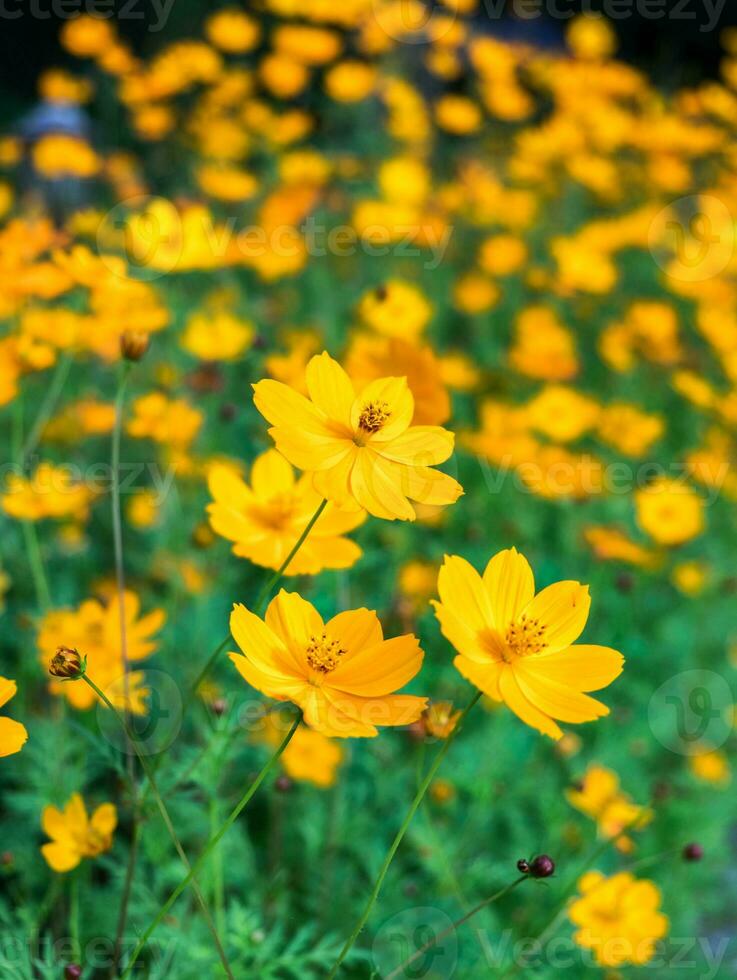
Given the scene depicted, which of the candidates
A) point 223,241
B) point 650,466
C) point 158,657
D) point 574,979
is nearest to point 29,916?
point 158,657

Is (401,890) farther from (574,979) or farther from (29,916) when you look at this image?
(29,916)

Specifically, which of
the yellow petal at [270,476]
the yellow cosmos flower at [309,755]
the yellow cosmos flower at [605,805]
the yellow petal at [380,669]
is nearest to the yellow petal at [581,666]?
the yellow petal at [380,669]

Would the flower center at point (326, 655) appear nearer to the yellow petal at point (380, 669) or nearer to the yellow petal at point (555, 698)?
the yellow petal at point (380, 669)

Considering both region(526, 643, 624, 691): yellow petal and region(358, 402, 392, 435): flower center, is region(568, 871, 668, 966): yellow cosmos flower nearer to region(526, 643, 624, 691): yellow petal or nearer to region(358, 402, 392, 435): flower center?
region(526, 643, 624, 691): yellow petal

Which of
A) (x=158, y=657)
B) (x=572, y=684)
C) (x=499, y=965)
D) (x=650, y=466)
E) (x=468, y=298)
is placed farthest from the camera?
(x=468, y=298)

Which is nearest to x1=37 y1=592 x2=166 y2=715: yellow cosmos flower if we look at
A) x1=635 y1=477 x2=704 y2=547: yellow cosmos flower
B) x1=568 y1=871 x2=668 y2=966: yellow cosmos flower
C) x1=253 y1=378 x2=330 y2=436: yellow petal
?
x1=253 y1=378 x2=330 y2=436: yellow petal

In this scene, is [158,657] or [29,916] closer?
[29,916]
